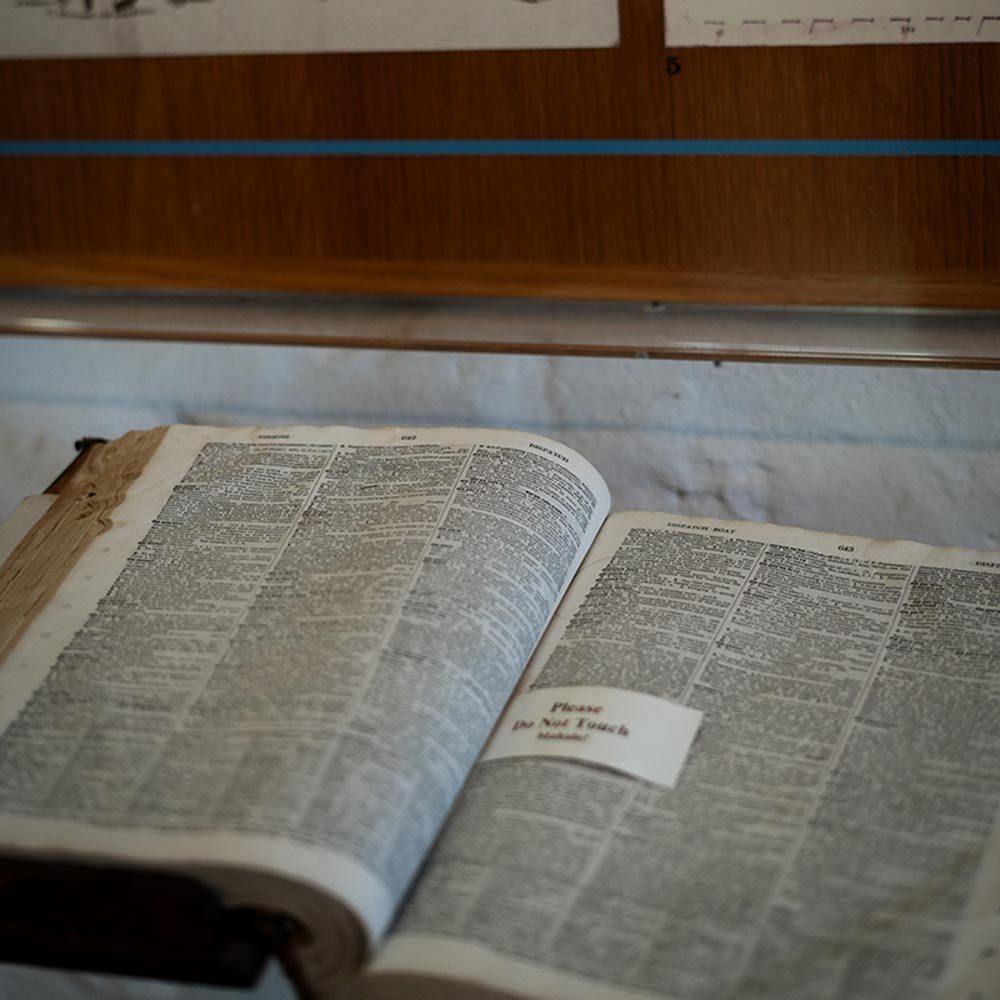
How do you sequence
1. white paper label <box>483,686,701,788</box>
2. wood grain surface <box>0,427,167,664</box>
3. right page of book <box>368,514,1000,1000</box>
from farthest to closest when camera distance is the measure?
wood grain surface <box>0,427,167,664</box> → white paper label <box>483,686,701,788</box> → right page of book <box>368,514,1000,1000</box>

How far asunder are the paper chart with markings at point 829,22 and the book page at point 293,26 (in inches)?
2.5

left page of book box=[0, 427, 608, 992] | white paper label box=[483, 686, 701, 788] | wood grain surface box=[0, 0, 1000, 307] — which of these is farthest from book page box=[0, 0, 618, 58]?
white paper label box=[483, 686, 701, 788]

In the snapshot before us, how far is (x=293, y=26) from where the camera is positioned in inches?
→ 41.8

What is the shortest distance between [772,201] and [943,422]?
0.22 metres

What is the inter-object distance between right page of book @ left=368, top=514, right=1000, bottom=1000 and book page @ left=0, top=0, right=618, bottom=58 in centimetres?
42

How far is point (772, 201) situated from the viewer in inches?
39.9

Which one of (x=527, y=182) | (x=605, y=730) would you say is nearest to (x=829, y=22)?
(x=527, y=182)

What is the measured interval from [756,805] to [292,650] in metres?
0.26

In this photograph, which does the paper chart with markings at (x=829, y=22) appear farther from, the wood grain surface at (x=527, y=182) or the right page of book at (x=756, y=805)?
the right page of book at (x=756, y=805)

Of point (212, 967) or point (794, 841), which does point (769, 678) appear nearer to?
point (794, 841)

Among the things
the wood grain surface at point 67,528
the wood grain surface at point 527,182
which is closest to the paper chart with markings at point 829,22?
the wood grain surface at point 527,182

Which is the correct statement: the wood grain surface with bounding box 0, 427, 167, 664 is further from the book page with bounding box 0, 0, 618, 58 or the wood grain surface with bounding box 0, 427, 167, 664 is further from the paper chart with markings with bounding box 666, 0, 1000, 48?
the paper chart with markings with bounding box 666, 0, 1000, 48

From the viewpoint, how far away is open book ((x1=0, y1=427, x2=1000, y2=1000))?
587 millimetres

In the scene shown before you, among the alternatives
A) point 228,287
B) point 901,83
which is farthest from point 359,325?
point 901,83
